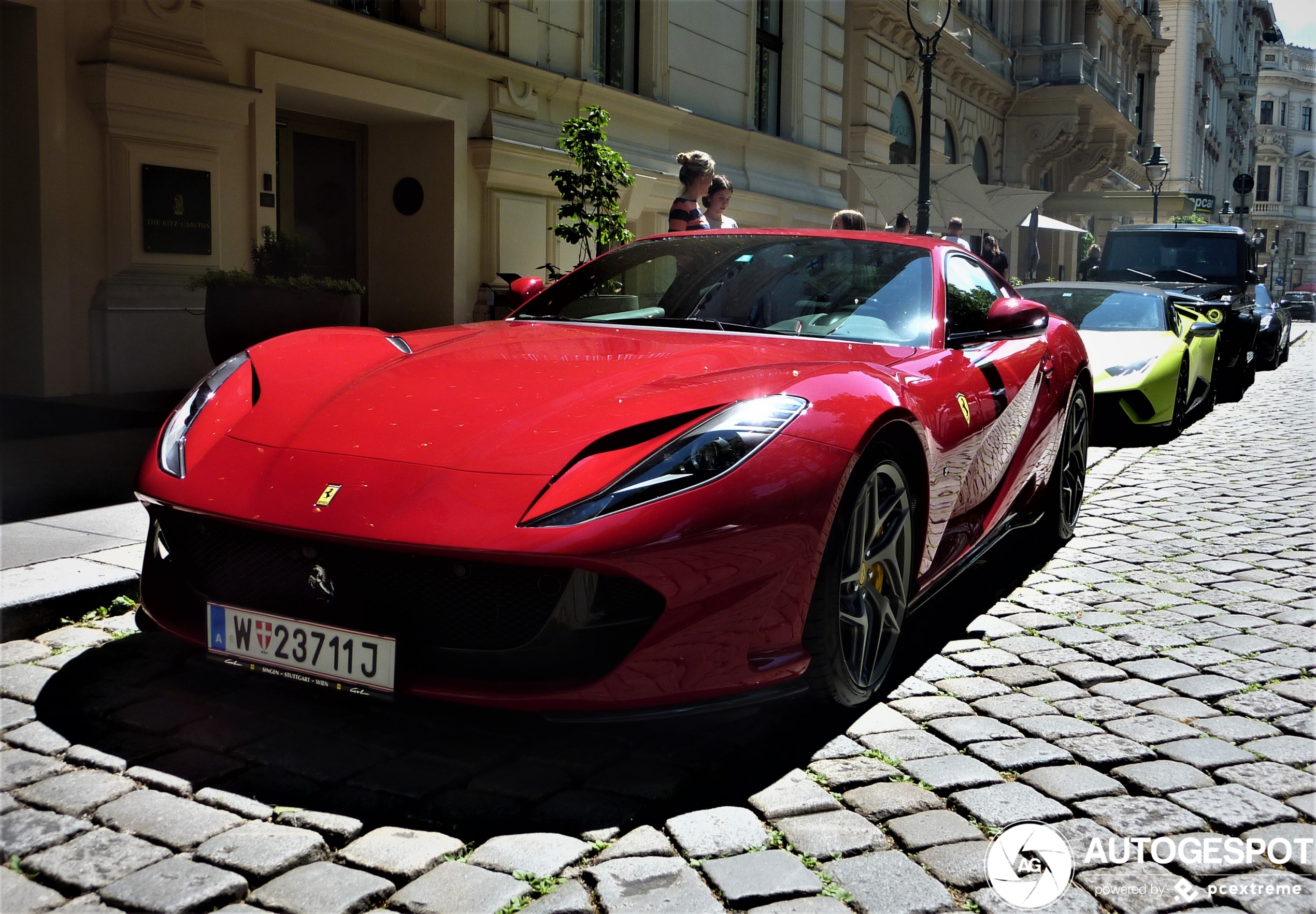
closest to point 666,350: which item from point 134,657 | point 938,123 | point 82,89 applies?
point 134,657

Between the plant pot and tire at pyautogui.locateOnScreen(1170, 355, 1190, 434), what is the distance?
653cm

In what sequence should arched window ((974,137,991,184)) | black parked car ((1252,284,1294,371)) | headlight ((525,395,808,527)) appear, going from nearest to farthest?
headlight ((525,395,808,527)) → black parked car ((1252,284,1294,371)) → arched window ((974,137,991,184))

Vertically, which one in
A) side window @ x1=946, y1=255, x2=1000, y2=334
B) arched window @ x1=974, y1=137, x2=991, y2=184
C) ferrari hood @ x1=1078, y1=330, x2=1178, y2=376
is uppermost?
arched window @ x1=974, y1=137, x2=991, y2=184

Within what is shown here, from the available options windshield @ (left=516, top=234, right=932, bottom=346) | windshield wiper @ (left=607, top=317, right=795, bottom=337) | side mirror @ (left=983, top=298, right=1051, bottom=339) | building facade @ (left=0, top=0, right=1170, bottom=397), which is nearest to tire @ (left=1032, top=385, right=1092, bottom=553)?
side mirror @ (left=983, top=298, right=1051, bottom=339)

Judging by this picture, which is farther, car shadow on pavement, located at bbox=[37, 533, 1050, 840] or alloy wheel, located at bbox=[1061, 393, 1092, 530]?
alloy wheel, located at bbox=[1061, 393, 1092, 530]

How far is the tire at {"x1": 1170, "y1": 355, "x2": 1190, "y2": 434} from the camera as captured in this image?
32.8ft

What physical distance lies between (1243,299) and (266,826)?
15403mm

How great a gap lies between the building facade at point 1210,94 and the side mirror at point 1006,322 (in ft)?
116

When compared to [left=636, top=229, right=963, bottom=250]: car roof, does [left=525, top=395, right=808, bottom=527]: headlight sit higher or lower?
lower

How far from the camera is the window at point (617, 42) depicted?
1471cm

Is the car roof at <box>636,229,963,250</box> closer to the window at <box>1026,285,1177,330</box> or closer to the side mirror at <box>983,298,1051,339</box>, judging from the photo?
the side mirror at <box>983,298,1051,339</box>

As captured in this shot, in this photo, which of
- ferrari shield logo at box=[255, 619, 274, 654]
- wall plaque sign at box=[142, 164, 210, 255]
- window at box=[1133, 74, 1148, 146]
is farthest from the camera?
window at box=[1133, 74, 1148, 146]

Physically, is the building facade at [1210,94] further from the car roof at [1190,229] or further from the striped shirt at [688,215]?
the striped shirt at [688,215]

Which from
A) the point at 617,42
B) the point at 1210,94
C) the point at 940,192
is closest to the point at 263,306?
the point at 617,42
